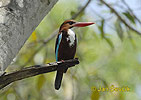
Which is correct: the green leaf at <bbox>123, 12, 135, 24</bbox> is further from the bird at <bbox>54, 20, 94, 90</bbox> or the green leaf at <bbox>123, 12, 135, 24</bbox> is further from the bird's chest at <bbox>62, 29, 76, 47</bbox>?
the bird's chest at <bbox>62, 29, 76, 47</bbox>

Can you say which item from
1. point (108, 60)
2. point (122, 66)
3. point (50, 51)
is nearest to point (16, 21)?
point (50, 51)

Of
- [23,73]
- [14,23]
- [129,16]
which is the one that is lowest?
[23,73]

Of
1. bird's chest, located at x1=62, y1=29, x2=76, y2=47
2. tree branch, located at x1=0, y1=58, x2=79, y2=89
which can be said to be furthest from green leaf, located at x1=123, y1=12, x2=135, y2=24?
tree branch, located at x1=0, y1=58, x2=79, y2=89

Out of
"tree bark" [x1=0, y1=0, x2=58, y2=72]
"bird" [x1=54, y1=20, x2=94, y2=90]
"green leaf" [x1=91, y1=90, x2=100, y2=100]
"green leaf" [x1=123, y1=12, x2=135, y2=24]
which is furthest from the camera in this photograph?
"green leaf" [x1=123, y1=12, x2=135, y2=24]

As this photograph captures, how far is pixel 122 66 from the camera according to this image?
27.2 feet

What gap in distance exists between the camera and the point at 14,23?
1.66m

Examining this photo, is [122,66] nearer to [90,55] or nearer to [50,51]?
[90,55]

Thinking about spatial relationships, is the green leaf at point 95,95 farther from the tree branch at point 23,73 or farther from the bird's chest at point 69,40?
the tree branch at point 23,73

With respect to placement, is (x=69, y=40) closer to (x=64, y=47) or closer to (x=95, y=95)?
(x=64, y=47)

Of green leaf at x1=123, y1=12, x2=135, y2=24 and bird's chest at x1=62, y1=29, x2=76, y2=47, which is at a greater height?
green leaf at x1=123, y1=12, x2=135, y2=24

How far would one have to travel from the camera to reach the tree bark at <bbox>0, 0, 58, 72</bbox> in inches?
63.4

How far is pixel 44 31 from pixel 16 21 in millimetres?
5627

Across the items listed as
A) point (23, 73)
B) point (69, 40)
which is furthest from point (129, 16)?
point (23, 73)

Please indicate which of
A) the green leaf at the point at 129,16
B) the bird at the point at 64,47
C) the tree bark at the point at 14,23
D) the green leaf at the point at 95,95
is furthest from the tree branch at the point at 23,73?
the green leaf at the point at 129,16
